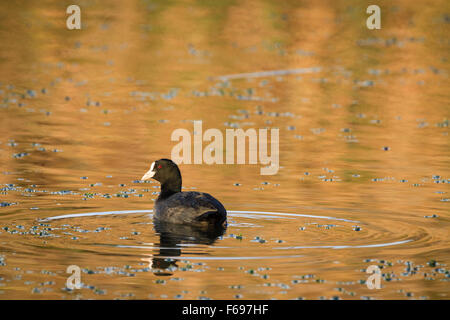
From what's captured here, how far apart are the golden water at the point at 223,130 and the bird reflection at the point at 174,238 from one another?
5 centimetres

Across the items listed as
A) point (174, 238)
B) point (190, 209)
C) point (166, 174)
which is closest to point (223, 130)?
point (166, 174)

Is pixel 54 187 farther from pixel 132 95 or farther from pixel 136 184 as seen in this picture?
pixel 132 95

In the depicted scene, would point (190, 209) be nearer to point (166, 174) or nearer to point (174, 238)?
point (174, 238)

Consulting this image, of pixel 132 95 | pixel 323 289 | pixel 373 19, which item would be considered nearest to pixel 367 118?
pixel 132 95

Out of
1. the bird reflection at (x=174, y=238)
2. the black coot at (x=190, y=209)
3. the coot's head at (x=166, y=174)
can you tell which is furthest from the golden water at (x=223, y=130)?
the coot's head at (x=166, y=174)

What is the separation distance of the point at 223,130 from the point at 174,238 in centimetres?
802

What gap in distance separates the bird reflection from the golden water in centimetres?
5

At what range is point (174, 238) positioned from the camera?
13.0m

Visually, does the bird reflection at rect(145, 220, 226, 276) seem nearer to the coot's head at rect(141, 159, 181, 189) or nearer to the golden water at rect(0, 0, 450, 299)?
the golden water at rect(0, 0, 450, 299)

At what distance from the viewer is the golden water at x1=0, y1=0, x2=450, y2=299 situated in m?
11.4

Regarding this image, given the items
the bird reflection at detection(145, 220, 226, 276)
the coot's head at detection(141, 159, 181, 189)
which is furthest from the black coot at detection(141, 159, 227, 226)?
the coot's head at detection(141, 159, 181, 189)

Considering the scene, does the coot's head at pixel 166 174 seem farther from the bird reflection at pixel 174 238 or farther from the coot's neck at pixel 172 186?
the bird reflection at pixel 174 238

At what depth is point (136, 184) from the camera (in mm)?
16469

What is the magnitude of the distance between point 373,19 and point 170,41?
9.98m
